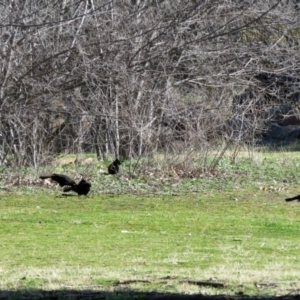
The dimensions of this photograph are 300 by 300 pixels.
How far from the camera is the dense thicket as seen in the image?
61.3 feet

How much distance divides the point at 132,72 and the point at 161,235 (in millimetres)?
6057

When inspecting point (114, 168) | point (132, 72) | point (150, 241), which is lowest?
point (114, 168)

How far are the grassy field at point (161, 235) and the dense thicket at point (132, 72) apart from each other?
1518 millimetres

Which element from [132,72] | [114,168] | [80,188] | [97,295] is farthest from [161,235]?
[114,168]

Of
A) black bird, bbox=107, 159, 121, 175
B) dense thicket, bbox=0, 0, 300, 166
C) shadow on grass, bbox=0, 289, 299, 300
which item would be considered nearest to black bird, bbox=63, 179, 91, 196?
dense thicket, bbox=0, 0, 300, 166

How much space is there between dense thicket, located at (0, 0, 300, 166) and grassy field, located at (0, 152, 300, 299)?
1.52m

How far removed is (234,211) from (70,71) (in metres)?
4.31

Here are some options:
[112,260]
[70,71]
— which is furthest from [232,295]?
[70,71]

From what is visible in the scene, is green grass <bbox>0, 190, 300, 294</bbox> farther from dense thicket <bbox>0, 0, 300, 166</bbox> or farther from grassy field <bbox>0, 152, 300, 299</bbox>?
dense thicket <bbox>0, 0, 300, 166</bbox>

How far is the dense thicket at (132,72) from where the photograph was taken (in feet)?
61.3

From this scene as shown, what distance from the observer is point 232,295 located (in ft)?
23.8

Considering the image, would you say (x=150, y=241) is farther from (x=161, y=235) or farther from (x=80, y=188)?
(x=80, y=188)

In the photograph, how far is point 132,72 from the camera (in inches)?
755

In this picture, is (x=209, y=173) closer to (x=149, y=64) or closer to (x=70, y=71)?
(x=149, y=64)
